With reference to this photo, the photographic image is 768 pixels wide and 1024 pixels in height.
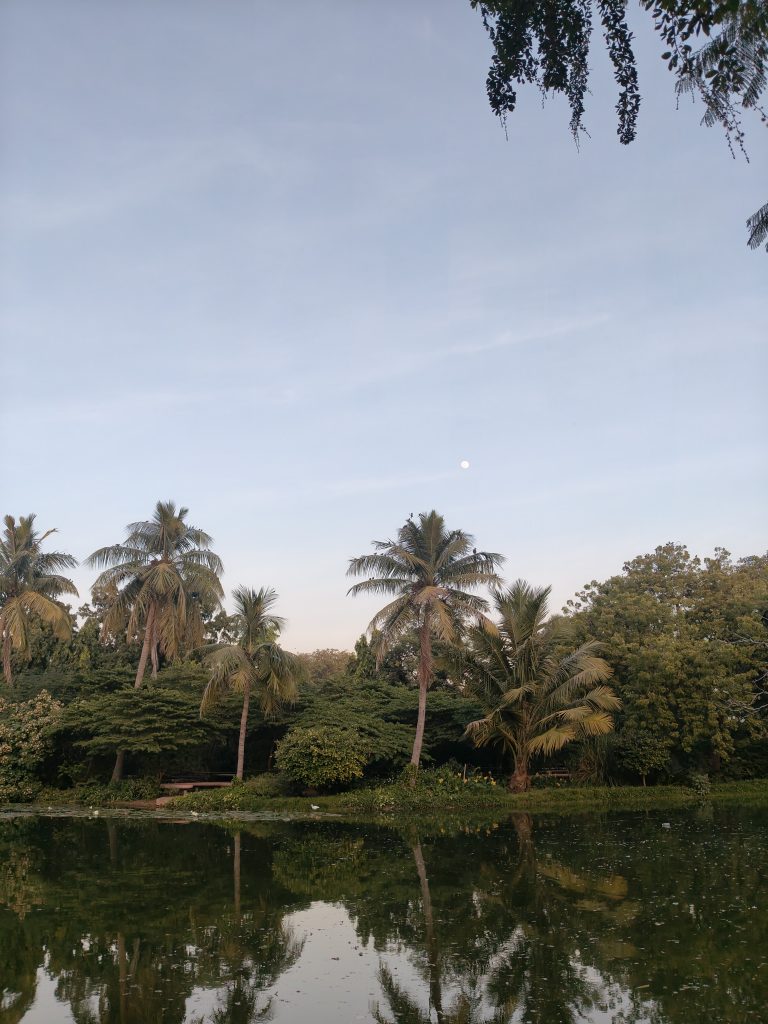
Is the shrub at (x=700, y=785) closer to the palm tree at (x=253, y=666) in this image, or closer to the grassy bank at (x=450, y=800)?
the grassy bank at (x=450, y=800)

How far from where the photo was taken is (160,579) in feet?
109

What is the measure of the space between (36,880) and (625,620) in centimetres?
2408

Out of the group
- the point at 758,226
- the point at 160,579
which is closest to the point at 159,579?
the point at 160,579

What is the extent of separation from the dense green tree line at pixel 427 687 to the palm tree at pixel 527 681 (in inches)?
3.0

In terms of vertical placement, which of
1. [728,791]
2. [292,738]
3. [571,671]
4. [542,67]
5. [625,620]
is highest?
[542,67]

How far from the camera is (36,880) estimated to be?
565 inches

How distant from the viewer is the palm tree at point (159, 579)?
3375cm

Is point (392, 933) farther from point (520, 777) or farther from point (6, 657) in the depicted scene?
point (6, 657)

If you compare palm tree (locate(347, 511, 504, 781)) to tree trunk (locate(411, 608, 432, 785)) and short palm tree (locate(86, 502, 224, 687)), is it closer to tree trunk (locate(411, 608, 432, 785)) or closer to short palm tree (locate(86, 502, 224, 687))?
tree trunk (locate(411, 608, 432, 785))

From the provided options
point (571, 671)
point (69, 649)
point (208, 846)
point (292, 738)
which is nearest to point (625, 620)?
point (571, 671)

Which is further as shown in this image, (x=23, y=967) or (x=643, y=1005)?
(x=23, y=967)

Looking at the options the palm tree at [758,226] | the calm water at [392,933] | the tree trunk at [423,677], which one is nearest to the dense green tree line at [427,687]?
the tree trunk at [423,677]

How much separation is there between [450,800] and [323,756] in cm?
467

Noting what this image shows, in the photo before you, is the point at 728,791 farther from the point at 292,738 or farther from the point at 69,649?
the point at 69,649
